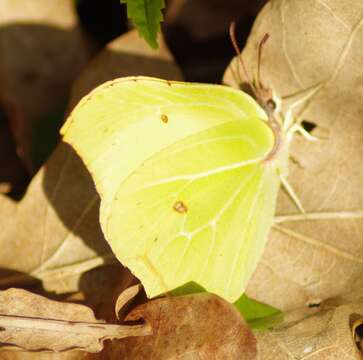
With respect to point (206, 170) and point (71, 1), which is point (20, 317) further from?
point (71, 1)

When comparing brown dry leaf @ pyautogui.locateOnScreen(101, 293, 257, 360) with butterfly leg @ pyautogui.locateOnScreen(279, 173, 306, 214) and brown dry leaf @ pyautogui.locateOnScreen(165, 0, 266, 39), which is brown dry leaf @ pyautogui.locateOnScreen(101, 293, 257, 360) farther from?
brown dry leaf @ pyautogui.locateOnScreen(165, 0, 266, 39)

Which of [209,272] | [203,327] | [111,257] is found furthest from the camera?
[111,257]

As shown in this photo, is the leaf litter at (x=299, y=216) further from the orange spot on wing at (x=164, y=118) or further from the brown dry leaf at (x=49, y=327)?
Result: the orange spot on wing at (x=164, y=118)

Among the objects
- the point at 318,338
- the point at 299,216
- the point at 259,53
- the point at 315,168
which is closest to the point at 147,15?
the point at 259,53

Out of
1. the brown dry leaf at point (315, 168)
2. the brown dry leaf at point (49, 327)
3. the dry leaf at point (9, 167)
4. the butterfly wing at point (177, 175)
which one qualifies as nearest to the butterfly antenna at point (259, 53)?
the brown dry leaf at point (315, 168)

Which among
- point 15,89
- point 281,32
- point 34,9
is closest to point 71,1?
point 34,9

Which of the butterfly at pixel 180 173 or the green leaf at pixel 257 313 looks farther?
the green leaf at pixel 257 313

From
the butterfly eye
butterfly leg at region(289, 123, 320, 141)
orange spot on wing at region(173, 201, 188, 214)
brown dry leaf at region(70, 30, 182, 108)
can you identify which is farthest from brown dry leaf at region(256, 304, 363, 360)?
brown dry leaf at region(70, 30, 182, 108)
